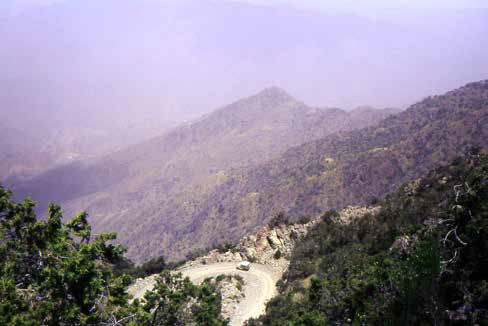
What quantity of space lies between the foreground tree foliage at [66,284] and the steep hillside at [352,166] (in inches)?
1335

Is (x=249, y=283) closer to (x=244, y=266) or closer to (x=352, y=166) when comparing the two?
(x=244, y=266)

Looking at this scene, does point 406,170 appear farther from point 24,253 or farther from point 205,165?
point 205,165

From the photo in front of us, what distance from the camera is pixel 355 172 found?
2761 inches

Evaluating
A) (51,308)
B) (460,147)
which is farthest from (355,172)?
(51,308)

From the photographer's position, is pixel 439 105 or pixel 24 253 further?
pixel 439 105

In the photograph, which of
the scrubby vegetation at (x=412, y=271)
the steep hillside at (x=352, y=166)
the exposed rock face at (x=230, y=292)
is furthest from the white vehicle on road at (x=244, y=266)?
the steep hillside at (x=352, y=166)

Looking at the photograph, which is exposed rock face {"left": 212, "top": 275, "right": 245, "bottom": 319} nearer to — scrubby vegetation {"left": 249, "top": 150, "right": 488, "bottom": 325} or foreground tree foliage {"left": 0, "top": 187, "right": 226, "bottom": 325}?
scrubby vegetation {"left": 249, "top": 150, "right": 488, "bottom": 325}

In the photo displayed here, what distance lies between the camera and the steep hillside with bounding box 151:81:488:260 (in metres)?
60.8

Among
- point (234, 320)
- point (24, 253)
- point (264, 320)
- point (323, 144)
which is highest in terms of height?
point (24, 253)

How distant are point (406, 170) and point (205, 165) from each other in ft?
460

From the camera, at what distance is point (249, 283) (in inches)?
995

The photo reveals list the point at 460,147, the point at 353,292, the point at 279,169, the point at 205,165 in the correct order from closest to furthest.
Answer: the point at 353,292 < the point at 460,147 < the point at 279,169 < the point at 205,165

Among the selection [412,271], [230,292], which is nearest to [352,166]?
[230,292]

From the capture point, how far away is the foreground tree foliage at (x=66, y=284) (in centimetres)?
931
